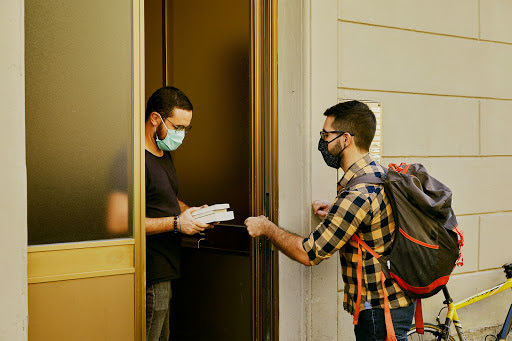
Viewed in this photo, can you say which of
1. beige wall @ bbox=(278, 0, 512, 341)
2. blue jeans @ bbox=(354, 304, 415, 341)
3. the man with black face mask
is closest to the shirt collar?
the man with black face mask

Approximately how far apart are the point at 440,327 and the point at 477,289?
2.76 feet

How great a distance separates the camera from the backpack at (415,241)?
Answer: 3045mm

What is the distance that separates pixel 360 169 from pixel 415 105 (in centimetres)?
167

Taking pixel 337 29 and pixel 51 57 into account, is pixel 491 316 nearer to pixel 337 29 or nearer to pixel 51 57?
pixel 337 29

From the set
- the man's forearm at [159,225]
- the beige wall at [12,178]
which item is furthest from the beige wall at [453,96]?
the beige wall at [12,178]

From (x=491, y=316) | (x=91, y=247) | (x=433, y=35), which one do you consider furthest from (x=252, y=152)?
(x=491, y=316)

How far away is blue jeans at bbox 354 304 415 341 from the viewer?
10.1ft

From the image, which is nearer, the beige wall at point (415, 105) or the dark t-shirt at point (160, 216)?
the dark t-shirt at point (160, 216)

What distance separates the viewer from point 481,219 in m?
5.05

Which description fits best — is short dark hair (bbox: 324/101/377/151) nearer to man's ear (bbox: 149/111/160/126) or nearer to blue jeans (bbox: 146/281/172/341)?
man's ear (bbox: 149/111/160/126)

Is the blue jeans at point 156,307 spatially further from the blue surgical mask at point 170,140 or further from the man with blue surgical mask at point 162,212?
the blue surgical mask at point 170,140

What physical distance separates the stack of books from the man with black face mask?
443 millimetres

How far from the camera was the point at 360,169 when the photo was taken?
323 centimetres

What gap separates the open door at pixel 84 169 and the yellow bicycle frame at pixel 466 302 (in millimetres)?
2233
